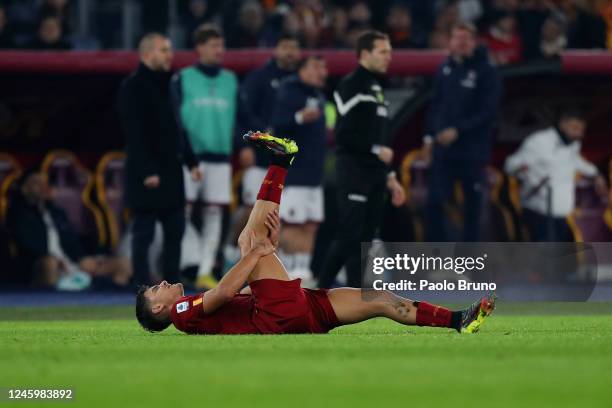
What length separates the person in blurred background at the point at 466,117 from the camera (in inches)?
659

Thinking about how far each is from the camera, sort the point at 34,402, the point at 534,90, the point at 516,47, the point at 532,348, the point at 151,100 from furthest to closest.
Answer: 1. the point at 516,47
2. the point at 534,90
3. the point at 151,100
4. the point at 532,348
5. the point at 34,402

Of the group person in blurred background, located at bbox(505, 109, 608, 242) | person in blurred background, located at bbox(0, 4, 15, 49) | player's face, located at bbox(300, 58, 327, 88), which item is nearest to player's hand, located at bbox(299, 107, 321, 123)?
player's face, located at bbox(300, 58, 327, 88)

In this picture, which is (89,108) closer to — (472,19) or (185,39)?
(185,39)

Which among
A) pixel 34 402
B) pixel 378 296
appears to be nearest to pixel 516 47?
pixel 378 296

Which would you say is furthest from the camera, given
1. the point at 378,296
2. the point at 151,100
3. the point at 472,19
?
the point at 472,19

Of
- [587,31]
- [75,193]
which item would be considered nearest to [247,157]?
[75,193]

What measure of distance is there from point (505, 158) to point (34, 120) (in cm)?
526

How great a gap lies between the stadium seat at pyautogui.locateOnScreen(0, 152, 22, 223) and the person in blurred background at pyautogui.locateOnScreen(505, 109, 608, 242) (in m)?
5.34

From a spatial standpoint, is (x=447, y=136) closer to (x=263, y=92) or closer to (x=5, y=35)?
(x=263, y=92)

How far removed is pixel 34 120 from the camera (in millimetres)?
18062

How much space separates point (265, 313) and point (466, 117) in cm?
704

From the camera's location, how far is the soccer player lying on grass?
10172 millimetres

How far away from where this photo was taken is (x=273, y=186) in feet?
34.7

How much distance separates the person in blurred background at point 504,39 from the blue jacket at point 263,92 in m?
3.56
